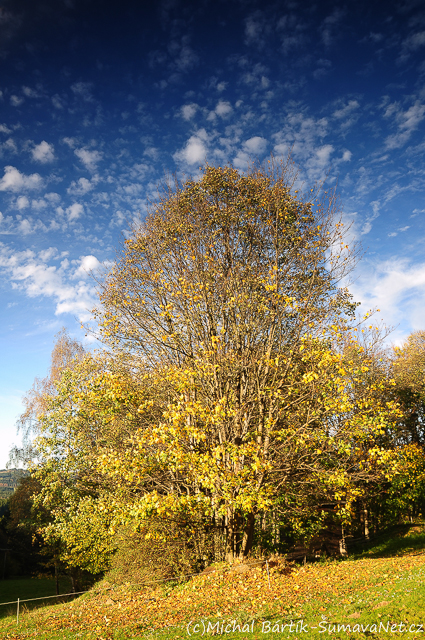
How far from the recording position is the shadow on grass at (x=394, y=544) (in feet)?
66.2

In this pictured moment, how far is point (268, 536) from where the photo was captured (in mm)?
14914

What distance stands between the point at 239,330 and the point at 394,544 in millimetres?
19894

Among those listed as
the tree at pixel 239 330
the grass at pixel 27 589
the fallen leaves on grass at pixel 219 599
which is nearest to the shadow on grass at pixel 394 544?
the fallen leaves on grass at pixel 219 599

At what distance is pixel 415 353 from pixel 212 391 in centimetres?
2369

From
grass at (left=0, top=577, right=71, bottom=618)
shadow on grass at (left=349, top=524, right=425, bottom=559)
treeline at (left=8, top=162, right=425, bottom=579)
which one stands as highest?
treeline at (left=8, top=162, right=425, bottom=579)

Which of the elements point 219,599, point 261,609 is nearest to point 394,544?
point 219,599

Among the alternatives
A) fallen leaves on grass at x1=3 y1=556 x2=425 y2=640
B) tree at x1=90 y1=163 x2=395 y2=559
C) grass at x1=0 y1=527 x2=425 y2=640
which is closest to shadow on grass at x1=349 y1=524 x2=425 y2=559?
grass at x1=0 y1=527 x2=425 y2=640

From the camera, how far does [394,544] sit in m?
22.3

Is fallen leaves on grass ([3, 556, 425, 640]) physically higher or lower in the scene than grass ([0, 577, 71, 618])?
higher

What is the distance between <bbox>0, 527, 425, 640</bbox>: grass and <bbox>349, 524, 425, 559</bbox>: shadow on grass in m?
7.98

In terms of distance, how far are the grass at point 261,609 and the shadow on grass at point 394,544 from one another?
798 centimetres

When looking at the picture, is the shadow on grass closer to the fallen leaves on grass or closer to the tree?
the fallen leaves on grass

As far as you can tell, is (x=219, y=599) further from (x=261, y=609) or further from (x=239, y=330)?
(x=239, y=330)

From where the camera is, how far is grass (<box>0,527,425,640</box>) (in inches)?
286
